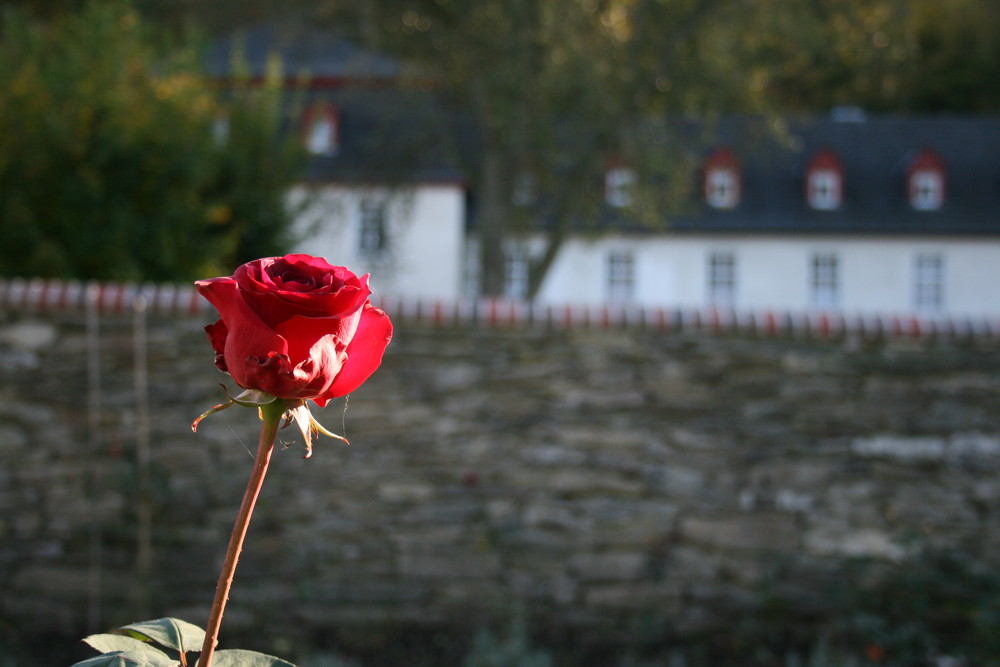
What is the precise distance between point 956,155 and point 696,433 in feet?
77.4

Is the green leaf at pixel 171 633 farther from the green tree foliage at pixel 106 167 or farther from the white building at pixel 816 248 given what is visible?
the white building at pixel 816 248

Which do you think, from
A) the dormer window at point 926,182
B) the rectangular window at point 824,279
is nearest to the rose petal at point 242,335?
the rectangular window at point 824,279

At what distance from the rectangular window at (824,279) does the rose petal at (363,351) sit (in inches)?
949

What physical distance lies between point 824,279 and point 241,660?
80.3 feet

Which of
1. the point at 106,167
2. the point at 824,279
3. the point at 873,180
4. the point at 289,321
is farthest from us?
the point at 873,180

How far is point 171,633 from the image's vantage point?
979mm

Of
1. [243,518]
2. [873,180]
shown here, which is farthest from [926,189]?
[243,518]

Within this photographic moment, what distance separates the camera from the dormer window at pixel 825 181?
78.2ft

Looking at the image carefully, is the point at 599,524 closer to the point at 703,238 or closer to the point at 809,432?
the point at 809,432

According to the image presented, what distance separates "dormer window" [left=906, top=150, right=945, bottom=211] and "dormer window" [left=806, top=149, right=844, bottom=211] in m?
1.81

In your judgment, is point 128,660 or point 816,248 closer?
point 128,660

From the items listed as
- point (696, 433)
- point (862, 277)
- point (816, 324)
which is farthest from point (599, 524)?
point (862, 277)

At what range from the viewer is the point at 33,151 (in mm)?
5363

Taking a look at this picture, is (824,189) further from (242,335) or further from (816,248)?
(242,335)
